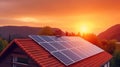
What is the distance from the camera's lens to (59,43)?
80.5 feet

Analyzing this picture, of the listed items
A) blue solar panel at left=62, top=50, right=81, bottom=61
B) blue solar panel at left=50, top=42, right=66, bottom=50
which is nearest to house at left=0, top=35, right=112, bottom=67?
blue solar panel at left=62, top=50, right=81, bottom=61

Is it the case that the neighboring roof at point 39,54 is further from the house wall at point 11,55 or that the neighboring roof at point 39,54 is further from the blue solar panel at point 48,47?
the house wall at point 11,55

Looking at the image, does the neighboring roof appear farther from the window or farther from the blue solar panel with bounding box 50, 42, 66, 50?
the blue solar panel with bounding box 50, 42, 66, 50

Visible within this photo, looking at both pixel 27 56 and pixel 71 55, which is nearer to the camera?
pixel 27 56

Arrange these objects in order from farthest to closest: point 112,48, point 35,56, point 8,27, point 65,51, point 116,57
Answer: point 8,27 < point 112,48 < point 116,57 < point 65,51 < point 35,56

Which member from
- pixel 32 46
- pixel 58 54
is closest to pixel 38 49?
pixel 32 46

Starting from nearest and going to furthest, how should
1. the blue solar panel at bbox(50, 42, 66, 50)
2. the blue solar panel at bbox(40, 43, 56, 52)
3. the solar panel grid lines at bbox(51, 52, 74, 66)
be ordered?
the solar panel grid lines at bbox(51, 52, 74, 66), the blue solar panel at bbox(40, 43, 56, 52), the blue solar panel at bbox(50, 42, 66, 50)

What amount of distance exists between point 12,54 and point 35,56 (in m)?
3.39

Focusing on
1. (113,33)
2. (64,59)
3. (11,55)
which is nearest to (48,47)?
(64,59)

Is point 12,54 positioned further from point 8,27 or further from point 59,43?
point 8,27

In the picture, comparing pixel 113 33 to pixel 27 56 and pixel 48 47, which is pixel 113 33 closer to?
pixel 48 47

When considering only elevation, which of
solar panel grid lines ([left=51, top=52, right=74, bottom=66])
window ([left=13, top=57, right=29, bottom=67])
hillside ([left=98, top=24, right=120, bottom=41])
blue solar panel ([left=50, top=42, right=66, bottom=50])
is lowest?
hillside ([left=98, top=24, right=120, bottom=41])

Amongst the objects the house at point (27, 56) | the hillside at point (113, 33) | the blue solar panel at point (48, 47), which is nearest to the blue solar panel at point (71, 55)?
the house at point (27, 56)

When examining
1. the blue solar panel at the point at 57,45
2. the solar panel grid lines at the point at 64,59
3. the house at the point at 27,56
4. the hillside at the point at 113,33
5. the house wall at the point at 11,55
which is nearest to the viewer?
the house at the point at 27,56
